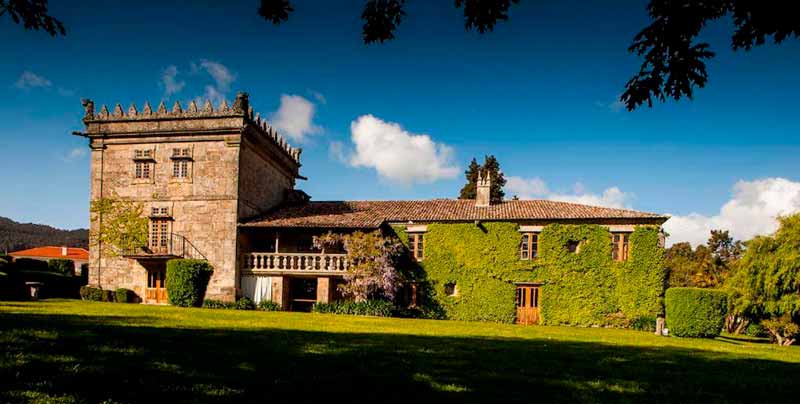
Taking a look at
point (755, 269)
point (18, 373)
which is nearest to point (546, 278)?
point (755, 269)

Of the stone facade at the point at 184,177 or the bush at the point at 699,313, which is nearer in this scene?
the bush at the point at 699,313

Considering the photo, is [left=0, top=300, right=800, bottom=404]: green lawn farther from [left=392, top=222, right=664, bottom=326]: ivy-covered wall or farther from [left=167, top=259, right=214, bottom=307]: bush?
[left=167, top=259, right=214, bottom=307]: bush

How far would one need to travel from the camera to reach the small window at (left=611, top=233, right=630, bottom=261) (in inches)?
1107

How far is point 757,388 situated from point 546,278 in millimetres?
19319

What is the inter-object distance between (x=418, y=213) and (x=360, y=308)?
6.86 m

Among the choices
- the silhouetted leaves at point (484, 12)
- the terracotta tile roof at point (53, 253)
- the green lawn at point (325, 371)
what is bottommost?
the terracotta tile roof at point (53, 253)

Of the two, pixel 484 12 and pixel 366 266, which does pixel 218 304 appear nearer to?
pixel 366 266

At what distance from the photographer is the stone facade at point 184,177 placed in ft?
93.1

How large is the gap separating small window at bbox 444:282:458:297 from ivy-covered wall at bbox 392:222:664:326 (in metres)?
0.18

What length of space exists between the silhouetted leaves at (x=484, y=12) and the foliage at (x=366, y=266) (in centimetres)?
2235

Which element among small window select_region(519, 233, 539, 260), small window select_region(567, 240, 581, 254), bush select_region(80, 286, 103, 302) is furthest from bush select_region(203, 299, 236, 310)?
small window select_region(567, 240, 581, 254)

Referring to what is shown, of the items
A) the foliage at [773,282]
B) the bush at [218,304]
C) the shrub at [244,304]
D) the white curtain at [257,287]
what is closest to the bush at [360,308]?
the white curtain at [257,287]

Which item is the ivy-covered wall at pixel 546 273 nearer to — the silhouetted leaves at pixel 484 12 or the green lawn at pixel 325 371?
the green lawn at pixel 325 371

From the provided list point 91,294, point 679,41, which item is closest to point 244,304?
point 91,294
